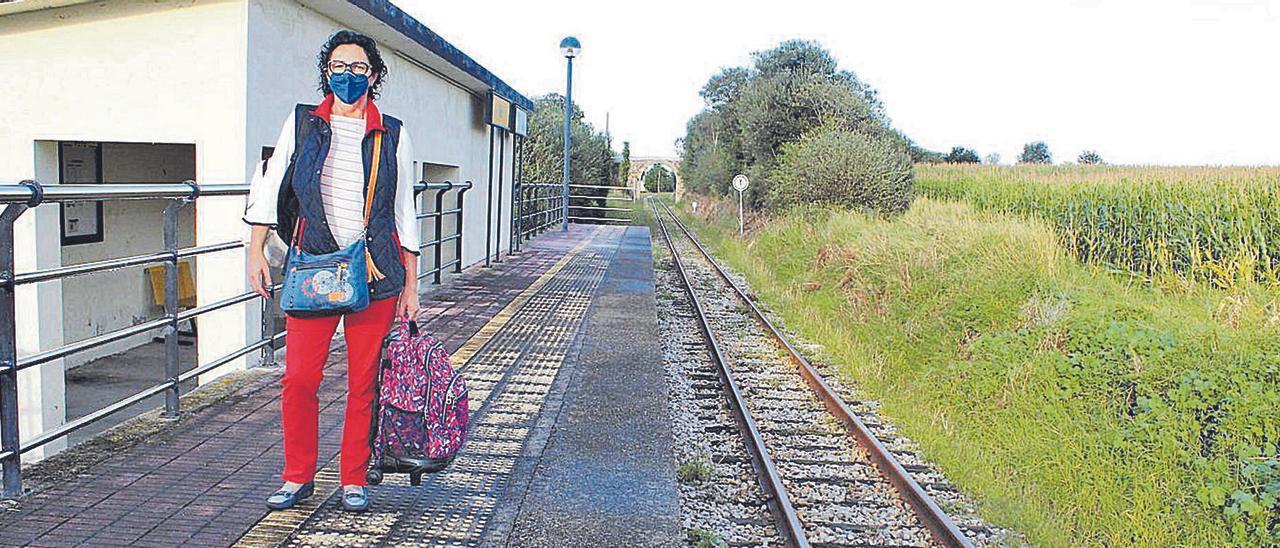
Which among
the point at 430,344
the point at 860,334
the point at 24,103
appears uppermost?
the point at 24,103

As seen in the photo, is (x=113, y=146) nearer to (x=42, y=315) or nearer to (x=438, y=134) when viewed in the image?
(x=42, y=315)

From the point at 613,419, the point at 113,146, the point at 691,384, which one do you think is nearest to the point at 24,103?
the point at 113,146

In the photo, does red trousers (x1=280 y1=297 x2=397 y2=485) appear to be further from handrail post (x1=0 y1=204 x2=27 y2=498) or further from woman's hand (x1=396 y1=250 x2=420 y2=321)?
handrail post (x1=0 y1=204 x2=27 y2=498)

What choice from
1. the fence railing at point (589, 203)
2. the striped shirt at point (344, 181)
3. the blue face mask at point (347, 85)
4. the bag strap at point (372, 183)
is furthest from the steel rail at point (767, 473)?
the fence railing at point (589, 203)

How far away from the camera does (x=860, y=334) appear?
1215 cm

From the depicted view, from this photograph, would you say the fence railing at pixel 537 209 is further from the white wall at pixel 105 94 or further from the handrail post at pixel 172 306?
the handrail post at pixel 172 306

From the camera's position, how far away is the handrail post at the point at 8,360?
361 centimetres

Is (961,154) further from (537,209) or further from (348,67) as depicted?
(348,67)

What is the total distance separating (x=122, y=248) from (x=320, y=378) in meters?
6.89

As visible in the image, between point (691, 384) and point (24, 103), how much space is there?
5205 mm

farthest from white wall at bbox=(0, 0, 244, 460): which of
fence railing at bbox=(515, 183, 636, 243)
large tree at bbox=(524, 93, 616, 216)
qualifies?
large tree at bbox=(524, 93, 616, 216)

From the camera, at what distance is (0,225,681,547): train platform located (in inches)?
146

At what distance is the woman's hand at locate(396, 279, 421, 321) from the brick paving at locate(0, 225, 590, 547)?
2.91 feet

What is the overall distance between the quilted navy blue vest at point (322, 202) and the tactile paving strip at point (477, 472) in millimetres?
854
